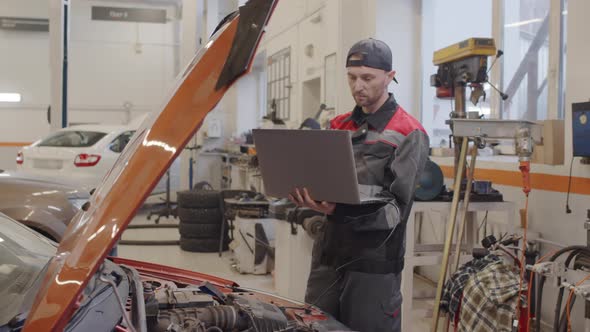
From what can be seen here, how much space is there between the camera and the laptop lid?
2.01 meters

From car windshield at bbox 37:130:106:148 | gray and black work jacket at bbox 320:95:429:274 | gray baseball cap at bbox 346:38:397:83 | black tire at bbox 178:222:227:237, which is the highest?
gray baseball cap at bbox 346:38:397:83

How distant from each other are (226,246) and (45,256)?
4.90 m

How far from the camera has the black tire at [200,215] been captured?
22.0ft

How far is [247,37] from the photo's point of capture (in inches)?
49.3

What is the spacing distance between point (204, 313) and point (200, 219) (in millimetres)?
4971

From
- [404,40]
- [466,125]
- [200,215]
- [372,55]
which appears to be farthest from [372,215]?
[200,215]

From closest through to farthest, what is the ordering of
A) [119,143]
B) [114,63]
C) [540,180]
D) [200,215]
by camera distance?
[540,180] < [200,215] < [119,143] < [114,63]

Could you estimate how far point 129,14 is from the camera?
10.6 meters

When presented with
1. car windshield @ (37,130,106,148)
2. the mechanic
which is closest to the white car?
car windshield @ (37,130,106,148)

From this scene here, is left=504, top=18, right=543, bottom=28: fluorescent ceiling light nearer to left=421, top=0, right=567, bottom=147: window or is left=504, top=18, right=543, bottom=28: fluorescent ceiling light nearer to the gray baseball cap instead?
left=421, top=0, right=567, bottom=147: window

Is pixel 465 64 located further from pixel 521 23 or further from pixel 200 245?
pixel 200 245

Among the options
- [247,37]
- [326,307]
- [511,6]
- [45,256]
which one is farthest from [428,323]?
[247,37]

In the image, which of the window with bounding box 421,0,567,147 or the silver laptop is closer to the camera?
the silver laptop

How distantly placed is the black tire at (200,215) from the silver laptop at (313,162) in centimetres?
454
